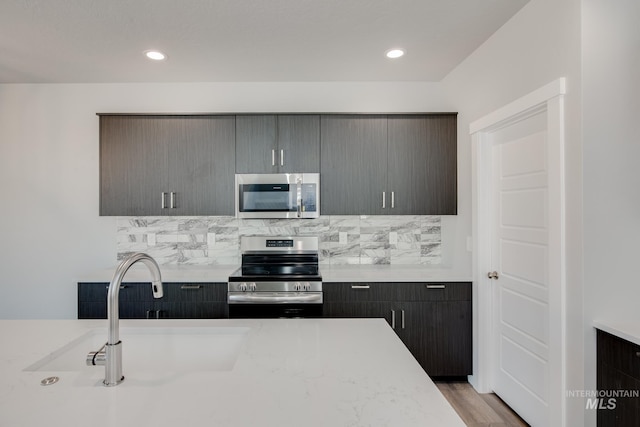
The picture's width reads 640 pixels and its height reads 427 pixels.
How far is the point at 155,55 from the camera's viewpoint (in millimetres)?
2664

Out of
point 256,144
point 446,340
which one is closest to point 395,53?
point 256,144

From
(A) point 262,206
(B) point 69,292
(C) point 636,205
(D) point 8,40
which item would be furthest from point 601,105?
(B) point 69,292

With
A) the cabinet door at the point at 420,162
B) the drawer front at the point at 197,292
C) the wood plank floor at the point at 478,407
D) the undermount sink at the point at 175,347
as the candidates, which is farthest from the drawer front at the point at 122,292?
the wood plank floor at the point at 478,407

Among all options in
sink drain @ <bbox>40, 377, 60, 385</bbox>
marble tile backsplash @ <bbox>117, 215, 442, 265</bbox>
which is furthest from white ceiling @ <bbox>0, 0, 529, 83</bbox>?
sink drain @ <bbox>40, 377, 60, 385</bbox>

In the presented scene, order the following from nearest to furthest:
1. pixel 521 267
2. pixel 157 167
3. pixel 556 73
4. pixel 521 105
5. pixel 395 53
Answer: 1. pixel 556 73
2. pixel 521 105
3. pixel 521 267
4. pixel 395 53
5. pixel 157 167

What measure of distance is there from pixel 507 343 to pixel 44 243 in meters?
4.18

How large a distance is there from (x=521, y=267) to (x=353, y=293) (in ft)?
4.01

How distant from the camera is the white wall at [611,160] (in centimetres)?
163

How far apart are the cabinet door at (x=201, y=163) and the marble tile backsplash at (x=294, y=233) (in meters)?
0.34

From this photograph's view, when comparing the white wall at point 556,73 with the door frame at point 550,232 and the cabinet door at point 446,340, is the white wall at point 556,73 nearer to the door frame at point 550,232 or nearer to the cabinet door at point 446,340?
the door frame at point 550,232

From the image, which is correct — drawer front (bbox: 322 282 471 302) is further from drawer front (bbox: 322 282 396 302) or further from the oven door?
the oven door

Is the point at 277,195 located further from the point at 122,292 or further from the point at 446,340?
the point at 446,340

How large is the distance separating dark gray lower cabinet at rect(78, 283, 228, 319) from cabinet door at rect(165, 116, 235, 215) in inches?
27.1

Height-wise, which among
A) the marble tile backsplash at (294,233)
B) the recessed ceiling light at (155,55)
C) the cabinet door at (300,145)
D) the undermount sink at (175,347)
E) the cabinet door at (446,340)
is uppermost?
the recessed ceiling light at (155,55)
